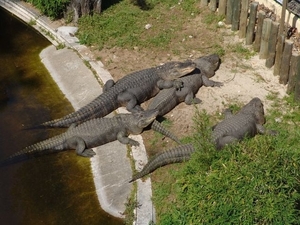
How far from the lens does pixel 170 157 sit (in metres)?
8.15

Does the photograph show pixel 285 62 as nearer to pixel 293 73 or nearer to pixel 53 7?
pixel 293 73

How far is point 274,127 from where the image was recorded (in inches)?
353

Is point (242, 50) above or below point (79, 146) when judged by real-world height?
above

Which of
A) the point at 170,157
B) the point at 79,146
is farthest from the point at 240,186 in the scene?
the point at 79,146

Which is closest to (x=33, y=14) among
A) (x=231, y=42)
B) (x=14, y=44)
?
(x=14, y=44)

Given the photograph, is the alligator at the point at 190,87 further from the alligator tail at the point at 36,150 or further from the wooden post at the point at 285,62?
the alligator tail at the point at 36,150

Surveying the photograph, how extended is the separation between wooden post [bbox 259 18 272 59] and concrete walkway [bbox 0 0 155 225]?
10.7ft

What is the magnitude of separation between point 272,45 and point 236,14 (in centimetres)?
159

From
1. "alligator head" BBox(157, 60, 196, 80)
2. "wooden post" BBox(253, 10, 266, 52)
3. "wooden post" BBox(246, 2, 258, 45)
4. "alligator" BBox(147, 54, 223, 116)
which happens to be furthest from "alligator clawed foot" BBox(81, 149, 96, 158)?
"wooden post" BBox(246, 2, 258, 45)

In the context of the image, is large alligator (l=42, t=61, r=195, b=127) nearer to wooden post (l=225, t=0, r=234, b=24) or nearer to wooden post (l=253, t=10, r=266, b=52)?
wooden post (l=253, t=10, r=266, b=52)

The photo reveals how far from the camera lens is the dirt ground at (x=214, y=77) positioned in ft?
30.5

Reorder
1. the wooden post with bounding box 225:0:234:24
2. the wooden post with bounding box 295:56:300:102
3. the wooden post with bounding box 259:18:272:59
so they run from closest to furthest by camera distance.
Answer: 1. the wooden post with bounding box 295:56:300:102
2. the wooden post with bounding box 259:18:272:59
3. the wooden post with bounding box 225:0:234:24

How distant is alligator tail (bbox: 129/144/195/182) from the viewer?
808 cm

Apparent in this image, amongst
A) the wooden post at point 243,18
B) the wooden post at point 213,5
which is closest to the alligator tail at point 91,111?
the wooden post at point 243,18
